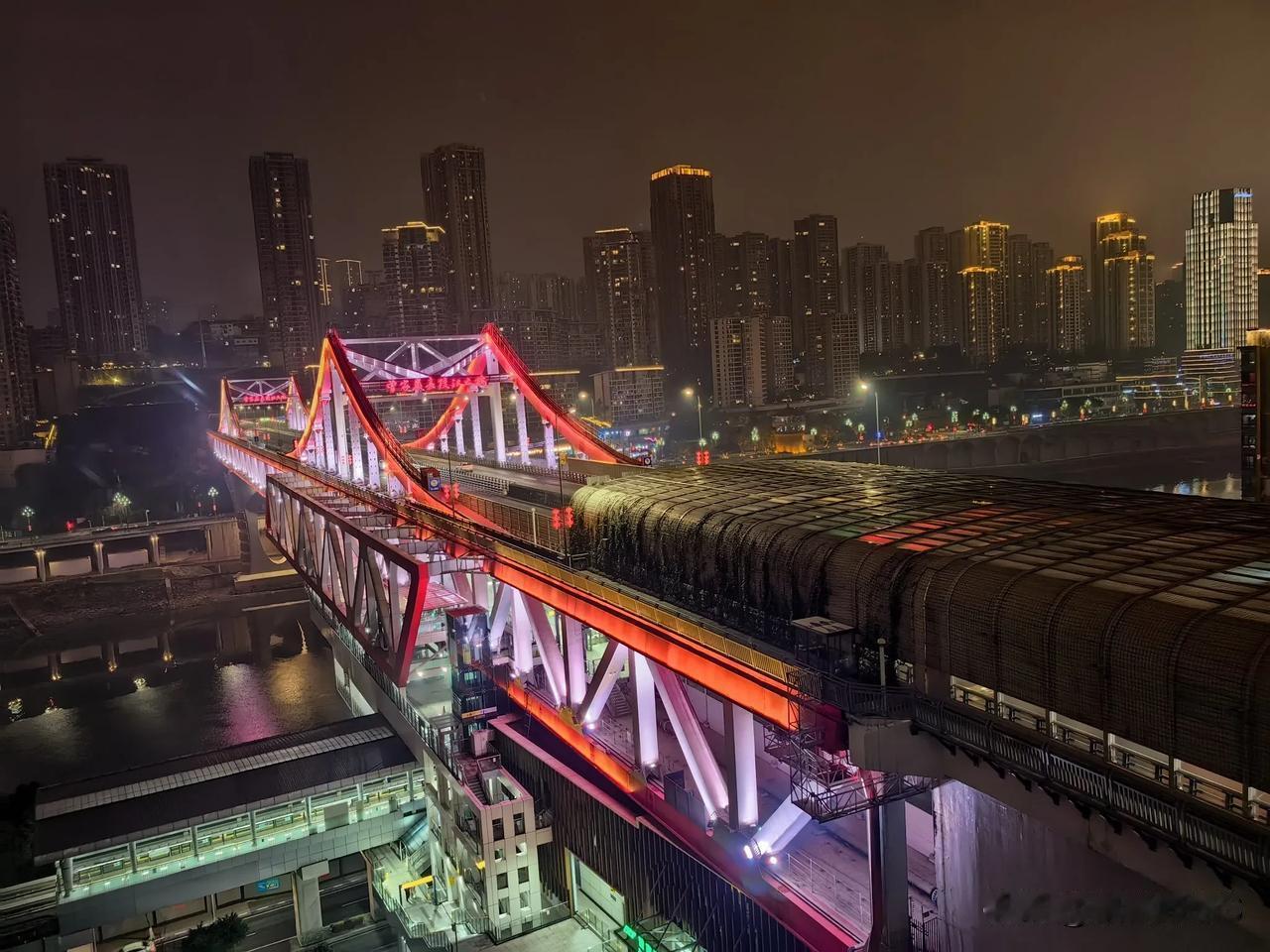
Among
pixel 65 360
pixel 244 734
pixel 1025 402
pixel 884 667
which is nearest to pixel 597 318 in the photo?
pixel 1025 402

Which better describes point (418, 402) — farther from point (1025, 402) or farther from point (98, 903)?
point (98, 903)

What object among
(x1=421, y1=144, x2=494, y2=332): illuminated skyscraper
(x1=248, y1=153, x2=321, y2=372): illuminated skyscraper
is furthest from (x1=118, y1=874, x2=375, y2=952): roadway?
(x1=248, y1=153, x2=321, y2=372): illuminated skyscraper

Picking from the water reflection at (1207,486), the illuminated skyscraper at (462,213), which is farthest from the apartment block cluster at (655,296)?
the water reflection at (1207,486)

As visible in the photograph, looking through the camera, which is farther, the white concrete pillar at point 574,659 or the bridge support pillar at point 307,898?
the bridge support pillar at point 307,898

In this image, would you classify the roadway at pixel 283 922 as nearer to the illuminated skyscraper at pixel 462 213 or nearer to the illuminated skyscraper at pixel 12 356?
the illuminated skyscraper at pixel 12 356

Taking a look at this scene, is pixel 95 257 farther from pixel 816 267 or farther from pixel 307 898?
pixel 307 898

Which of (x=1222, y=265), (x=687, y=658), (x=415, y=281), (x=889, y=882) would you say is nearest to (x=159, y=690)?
(x=687, y=658)
